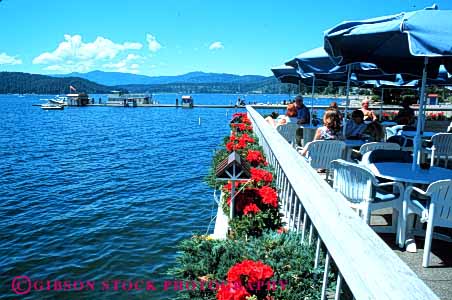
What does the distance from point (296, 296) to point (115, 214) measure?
25.8 ft

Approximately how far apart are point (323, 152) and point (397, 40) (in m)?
2.07

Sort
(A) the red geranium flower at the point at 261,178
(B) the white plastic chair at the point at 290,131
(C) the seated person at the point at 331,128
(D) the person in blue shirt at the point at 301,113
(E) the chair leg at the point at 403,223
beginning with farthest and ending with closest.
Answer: (D) the person in blue shirt at the point at 301,113 → (B) the white plastic chair at the point at 290,131 → (C) the seated person at the point at 331,128 → (A) the red geranium flower at the point at 261,178 → (E) the chair leg at the point at 403,223

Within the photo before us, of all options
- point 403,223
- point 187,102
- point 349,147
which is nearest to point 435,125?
point 349,147

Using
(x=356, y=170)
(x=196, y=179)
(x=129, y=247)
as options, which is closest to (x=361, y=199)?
(x=356, y=170)

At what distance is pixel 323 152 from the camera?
228 inches

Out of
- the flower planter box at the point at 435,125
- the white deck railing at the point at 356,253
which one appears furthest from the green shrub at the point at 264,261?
the flower planter box at the point at 435,125

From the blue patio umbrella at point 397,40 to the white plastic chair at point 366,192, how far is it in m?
0.60

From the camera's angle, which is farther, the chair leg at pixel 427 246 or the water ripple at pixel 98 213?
the water ripple at pixel 98 213

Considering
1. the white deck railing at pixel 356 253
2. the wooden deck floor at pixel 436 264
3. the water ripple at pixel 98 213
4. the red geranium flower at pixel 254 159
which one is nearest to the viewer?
the white deck railing at pixel 356 253

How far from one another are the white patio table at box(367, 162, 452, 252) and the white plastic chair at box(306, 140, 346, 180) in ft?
4.26

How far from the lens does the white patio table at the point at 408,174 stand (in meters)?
3.65

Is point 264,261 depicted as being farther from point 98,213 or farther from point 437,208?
point 98,213

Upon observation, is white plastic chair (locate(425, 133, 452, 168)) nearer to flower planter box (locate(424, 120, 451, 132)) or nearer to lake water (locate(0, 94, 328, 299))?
lake water (locate(0, 94, 328, 299))

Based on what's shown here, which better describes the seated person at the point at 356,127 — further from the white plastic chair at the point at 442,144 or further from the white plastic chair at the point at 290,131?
the white plastic chair at the point at 290,131
